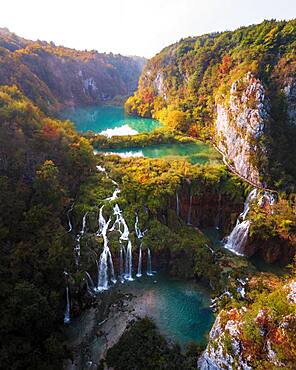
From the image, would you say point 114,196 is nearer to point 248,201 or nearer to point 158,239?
point 158,239

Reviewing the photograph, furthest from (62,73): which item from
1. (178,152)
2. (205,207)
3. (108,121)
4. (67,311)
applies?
(67,311)

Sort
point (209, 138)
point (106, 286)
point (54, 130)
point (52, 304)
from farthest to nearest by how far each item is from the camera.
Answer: point (209, 138) → point (54, 130) → point (106, 286) → point (52, 304)

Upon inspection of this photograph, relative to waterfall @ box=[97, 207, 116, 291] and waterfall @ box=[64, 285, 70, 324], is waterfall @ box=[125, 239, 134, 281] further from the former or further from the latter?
waterfall @ box=[64, 285, 70, 324]

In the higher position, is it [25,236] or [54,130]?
[54,130]

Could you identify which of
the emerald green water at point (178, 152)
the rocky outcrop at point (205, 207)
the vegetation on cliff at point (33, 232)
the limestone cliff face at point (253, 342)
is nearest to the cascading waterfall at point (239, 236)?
the rocky outcrop at point (205, 207)

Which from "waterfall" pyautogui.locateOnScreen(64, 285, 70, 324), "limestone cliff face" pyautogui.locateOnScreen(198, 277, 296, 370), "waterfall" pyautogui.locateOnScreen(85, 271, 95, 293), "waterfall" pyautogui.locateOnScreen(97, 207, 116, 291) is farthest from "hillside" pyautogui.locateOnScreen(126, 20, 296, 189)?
"waterfall" pyautogui.locateOnScreen(64, 285, 70, 324)

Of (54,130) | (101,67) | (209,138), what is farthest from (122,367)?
(101,67)

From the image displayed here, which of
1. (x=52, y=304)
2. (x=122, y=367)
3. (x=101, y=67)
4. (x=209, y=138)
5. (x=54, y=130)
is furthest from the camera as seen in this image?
(x=101, y=67)

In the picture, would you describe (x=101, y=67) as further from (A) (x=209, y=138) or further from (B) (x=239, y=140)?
(B) (x=239, y=140)
